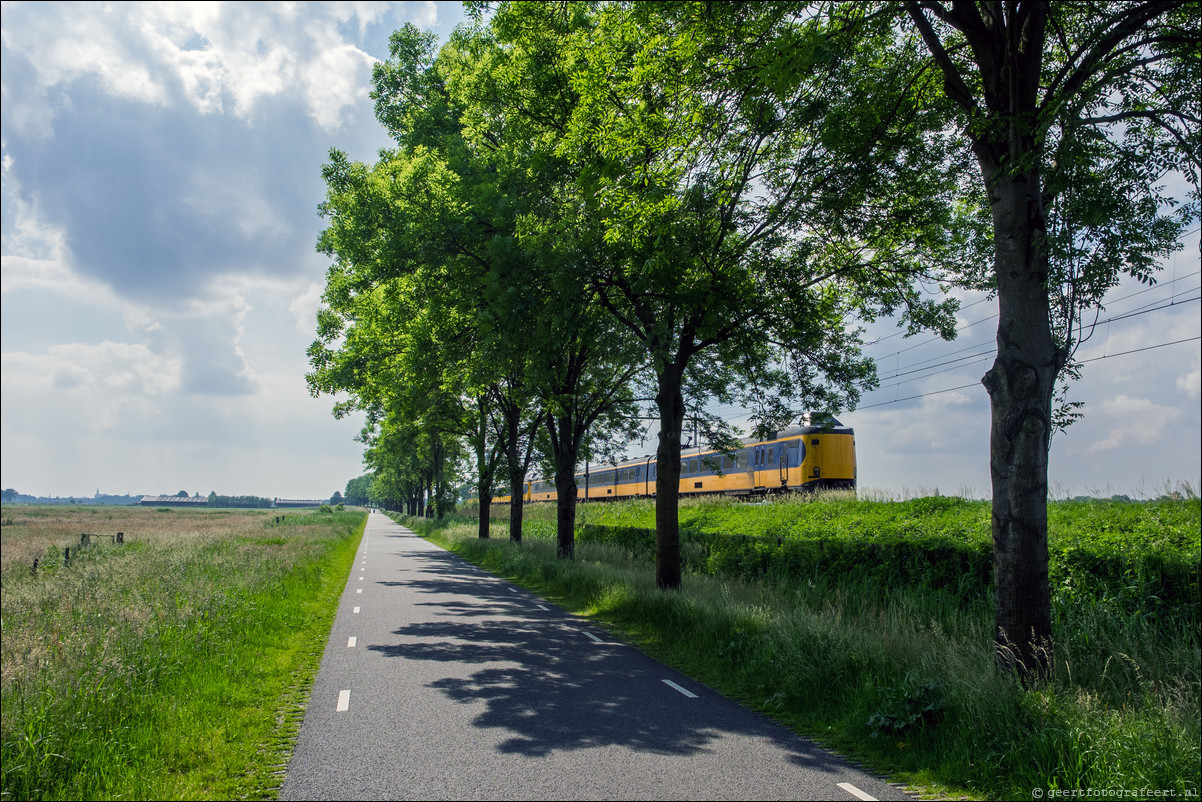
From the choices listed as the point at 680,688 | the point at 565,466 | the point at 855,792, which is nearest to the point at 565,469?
the point at 565,466

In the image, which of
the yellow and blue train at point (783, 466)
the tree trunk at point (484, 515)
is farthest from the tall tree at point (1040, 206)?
the tree trunk at point (484, 515)

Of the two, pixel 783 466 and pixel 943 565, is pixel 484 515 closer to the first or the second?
pixel 783 466

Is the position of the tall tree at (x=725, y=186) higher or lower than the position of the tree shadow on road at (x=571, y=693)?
higher

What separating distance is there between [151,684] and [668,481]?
9194mm

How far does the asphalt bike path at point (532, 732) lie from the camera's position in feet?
16.7

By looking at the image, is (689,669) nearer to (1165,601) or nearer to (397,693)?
(397,693)

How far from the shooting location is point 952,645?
746 cm

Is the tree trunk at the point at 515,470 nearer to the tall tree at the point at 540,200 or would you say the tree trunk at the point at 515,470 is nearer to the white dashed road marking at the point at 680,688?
the tall tree at the point at 540,200

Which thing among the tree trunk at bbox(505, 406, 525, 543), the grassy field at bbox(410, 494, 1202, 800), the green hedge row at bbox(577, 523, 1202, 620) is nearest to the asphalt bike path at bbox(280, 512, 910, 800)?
the grassy field at bbox(410, 494, 1202, 800)

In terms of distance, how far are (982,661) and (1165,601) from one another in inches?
150

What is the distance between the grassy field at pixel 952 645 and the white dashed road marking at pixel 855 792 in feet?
1.90

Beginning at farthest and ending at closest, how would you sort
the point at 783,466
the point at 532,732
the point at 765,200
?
the point at 783,466, the point at 765,200, the point at 532,732

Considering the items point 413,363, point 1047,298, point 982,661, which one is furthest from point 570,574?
point 1047,298

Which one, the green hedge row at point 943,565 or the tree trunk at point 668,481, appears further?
the tree trunk at point 668,481
